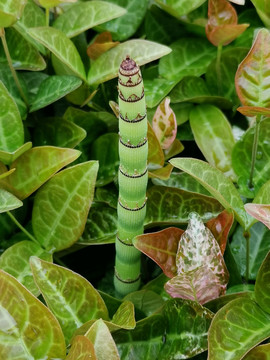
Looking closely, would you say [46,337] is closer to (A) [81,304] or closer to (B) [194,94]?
(A) [81,304]

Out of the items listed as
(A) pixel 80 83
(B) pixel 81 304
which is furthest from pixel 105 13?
(B) pixel 81 304

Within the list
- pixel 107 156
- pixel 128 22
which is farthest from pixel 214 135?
pixel 128 22

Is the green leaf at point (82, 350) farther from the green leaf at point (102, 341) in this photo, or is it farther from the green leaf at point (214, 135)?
the green leaf at point (214, 135)

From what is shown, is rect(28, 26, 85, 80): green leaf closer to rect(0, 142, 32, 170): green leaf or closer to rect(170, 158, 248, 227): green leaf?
rect(0, 142, 32, 170): green leaf

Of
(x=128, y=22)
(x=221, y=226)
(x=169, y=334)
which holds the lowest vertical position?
(x=169, y=334)

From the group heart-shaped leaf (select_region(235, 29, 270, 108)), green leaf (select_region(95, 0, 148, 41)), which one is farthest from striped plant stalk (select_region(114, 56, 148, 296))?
green leaf (select_region(95, 0, 148, 41))

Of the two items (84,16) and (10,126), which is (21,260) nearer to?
(10,126)
